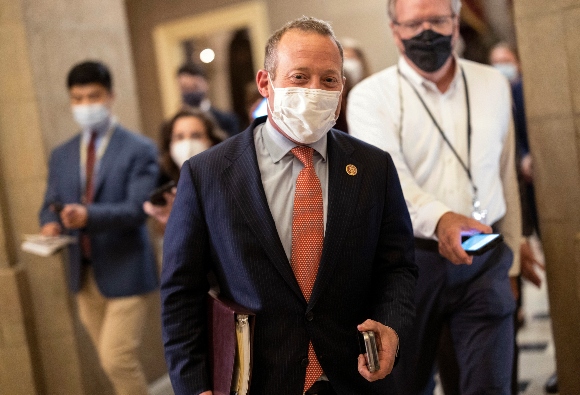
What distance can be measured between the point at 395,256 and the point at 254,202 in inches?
19.2

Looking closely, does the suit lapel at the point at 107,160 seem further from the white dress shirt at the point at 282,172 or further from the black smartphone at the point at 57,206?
the white dress shirt at the point at 282,172

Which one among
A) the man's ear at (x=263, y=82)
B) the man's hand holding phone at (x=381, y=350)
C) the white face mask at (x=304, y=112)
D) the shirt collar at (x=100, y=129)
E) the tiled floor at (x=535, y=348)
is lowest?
the tiled floor at (x=535, y=348)

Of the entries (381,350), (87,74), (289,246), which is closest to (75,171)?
(87,74)

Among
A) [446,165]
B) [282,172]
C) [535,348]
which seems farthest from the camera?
A: [535,348]

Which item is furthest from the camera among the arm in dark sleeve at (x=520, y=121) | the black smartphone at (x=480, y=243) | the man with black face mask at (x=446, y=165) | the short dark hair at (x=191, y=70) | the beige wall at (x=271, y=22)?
the beige wall at (x=271, y=22)

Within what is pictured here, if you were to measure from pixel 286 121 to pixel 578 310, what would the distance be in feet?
6.39

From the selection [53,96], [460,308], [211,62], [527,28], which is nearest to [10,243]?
[53,96]

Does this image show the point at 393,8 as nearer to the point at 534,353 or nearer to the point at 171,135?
the point at 171,135

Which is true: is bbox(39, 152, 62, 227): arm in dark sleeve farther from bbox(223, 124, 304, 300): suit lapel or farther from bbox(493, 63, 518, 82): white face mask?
bbox(493, 63, 518, 82): white face mask

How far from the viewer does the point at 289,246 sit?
89.1 inches

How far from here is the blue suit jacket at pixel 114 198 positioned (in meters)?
4.34

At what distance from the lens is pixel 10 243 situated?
4262 millimetres

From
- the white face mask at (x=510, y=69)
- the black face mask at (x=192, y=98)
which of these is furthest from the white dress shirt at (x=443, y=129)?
the white face mask at (x=510, y=69)

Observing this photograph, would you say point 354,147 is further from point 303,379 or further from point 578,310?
point 578,310
